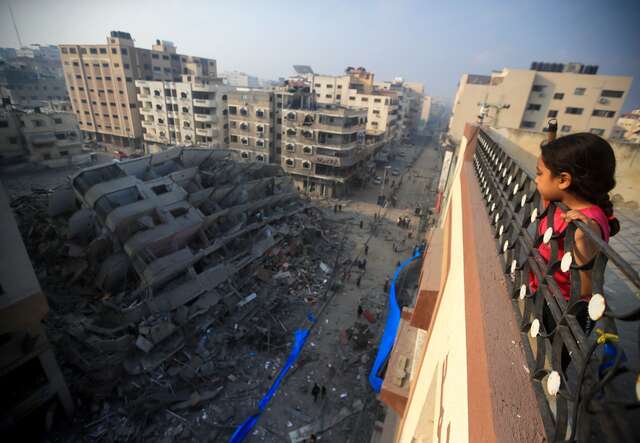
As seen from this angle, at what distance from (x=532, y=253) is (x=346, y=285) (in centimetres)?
1651

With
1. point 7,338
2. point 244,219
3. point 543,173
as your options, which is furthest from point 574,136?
point 244,219

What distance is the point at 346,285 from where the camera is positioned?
18141mm

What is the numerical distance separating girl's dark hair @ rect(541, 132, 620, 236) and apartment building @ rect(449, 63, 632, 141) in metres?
28.6

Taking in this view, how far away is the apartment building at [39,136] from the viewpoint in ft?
94.6

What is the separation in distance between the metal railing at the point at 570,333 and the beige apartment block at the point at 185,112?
124 feet

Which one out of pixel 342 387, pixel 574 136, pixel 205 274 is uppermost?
pixel 574 136

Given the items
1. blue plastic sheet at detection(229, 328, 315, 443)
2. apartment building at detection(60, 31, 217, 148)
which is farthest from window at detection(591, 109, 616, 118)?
apartment building at detection(60, 31, 217, 148)

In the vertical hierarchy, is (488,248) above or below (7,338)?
above

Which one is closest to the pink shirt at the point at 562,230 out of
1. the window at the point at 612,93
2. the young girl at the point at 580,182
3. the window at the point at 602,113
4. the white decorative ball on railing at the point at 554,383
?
the young girl at the point at 580,182

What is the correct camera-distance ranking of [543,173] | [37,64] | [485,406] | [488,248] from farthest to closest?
[37,64] → [488,248] → [543,173] → [485,406]

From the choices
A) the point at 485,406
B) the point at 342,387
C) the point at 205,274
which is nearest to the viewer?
the point at 485,406

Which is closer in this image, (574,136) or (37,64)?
(574,136)

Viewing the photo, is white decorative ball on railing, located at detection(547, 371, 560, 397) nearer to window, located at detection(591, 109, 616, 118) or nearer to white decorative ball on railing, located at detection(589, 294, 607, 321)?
white decorative ball on railing, located at detection(589, 294, 607, 321)

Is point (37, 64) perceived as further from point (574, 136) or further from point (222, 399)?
point (574, 136)
